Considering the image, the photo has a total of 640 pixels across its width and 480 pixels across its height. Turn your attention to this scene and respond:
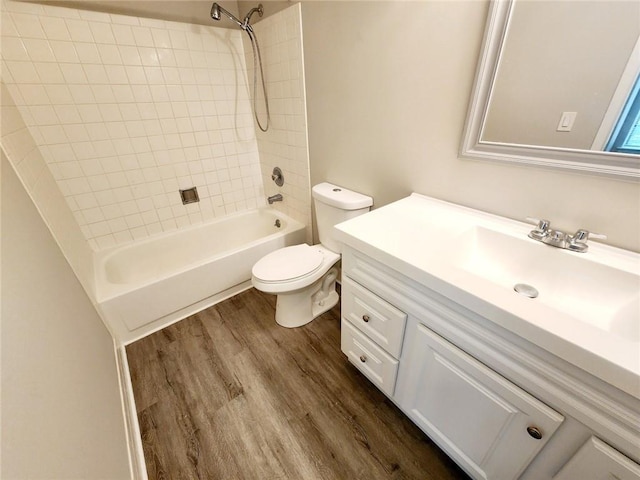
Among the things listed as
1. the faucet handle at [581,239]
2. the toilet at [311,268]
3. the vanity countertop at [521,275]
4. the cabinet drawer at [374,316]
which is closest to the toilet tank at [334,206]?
the toilet at [311,268]

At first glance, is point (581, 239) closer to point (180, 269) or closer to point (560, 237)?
point (560, 237)

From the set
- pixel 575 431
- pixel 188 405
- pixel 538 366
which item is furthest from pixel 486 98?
pixel 188 405

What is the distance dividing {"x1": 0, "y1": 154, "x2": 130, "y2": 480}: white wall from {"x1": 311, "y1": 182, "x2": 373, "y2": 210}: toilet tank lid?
3.85 ft

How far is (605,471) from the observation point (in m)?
0.52

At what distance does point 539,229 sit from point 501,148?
30 cm

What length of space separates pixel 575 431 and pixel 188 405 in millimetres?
1379

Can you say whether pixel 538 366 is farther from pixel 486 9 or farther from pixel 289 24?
pixel 289 24

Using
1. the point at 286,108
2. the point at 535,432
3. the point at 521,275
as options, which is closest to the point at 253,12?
the point at 286,108

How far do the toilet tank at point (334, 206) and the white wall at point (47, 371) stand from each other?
3.54 ft

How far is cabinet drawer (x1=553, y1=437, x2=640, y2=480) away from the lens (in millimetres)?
500

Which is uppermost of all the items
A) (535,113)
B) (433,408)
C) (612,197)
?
(535,113)

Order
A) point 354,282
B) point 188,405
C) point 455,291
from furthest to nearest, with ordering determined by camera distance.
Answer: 1. point 188,405
2. point 354,282
3. point 455,291

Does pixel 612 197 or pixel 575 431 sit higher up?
pixel 612 197

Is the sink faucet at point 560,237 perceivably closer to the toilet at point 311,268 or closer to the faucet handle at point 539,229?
the faucet handle at point 539,229
